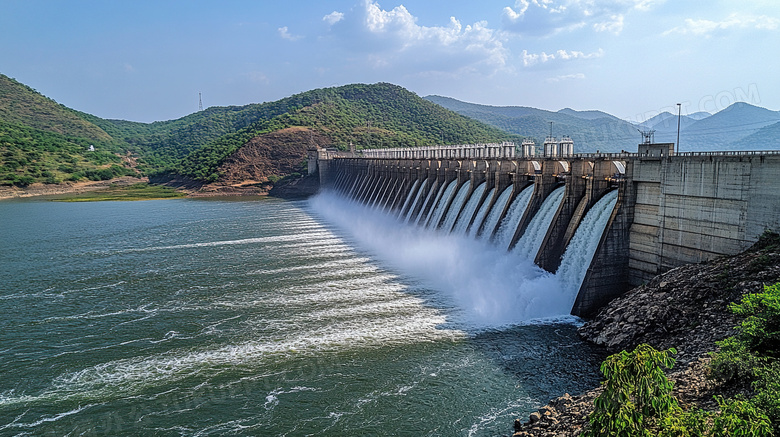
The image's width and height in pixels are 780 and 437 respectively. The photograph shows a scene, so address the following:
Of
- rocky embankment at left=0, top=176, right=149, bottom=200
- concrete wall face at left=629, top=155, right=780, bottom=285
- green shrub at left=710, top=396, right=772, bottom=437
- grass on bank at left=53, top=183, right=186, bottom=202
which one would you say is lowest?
grass on bank at left=53, top=183, right=186, bottom=202

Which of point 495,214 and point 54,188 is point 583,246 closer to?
point 495,214

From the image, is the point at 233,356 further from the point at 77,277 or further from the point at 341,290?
the point at 77,277

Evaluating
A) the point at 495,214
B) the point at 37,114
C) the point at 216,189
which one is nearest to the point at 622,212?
the point at 495,214

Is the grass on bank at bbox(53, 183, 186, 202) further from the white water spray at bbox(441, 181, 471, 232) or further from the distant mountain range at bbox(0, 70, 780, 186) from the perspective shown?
the white water spray at bbox(441, 181, 471, 232)

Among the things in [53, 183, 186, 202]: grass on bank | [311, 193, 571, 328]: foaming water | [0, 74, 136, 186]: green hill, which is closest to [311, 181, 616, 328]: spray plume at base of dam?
[311, 193, 571, 328]: foaming water

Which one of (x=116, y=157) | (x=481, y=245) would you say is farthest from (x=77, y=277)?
(x=116, y=157)

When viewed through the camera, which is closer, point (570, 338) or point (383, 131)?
point (570, 338)
